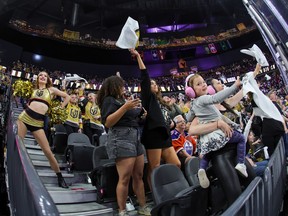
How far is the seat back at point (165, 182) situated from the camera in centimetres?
280

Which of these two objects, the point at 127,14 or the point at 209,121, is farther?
the point at 127,14

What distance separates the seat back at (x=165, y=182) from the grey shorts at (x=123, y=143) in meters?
0.45

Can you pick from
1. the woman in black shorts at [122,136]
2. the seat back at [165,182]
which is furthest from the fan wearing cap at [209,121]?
the woman in black shorts at [122,136]

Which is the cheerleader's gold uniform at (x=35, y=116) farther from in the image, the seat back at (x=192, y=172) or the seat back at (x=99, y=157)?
the seat back at (x=192, y=172)

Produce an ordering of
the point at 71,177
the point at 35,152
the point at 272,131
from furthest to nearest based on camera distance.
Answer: the point at 35,152, the point at 272,131, the point at 71,177

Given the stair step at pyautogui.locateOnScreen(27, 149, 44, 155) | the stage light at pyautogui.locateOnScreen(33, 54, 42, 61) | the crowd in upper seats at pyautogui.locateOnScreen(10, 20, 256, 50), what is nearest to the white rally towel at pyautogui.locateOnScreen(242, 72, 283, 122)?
the stair step at pyautogui.locateOnScreen(27, 149, 44, 155)

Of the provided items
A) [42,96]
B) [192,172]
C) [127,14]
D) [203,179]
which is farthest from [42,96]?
[127,14]

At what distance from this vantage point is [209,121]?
2984 mm

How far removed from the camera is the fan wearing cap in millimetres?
2807

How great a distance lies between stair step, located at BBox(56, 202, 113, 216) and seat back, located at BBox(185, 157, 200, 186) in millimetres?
907

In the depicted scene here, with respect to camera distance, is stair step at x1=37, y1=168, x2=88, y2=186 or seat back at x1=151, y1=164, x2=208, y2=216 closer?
seat back at x1=151, y1=164, x2=208, y2=216

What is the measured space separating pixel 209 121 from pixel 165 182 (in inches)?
26.2

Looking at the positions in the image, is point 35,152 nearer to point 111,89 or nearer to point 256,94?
point 111,89

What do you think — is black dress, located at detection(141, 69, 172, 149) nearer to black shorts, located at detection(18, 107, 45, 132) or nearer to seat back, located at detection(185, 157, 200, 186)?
seat back, located at detection(185, 157, 200, 186)
